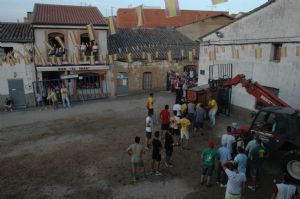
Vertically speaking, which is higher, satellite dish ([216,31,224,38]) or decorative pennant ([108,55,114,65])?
satellite dish ([216,31,224,38])

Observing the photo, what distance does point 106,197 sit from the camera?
27.0ft

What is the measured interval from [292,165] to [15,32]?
20.6 m

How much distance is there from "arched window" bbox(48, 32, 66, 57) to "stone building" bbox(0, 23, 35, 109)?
148 centimetres

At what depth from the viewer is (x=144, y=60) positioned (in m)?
24.2

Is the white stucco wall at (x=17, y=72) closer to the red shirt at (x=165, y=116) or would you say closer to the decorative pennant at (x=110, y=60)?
the decorative pennant at (x=110, y=60)

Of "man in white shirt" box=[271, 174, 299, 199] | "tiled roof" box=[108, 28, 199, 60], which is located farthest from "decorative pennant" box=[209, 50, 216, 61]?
"man in white shirt" box=[271, 174, 299, 199]

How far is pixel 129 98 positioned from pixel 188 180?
1431 cm

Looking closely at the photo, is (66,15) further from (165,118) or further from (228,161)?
(228,161)

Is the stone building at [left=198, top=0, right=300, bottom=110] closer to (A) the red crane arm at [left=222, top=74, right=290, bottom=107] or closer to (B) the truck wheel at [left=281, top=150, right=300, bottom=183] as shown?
(A) the red crane arm at [left=222, top=74, right=290, bottom=107]

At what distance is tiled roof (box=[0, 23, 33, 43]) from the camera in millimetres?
20266

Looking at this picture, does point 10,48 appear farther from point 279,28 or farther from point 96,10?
point 279,28

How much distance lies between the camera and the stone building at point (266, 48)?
12.7 metres

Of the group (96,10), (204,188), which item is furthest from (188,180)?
(96,10)

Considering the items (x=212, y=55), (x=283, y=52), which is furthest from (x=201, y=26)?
(x=283, y=52)
